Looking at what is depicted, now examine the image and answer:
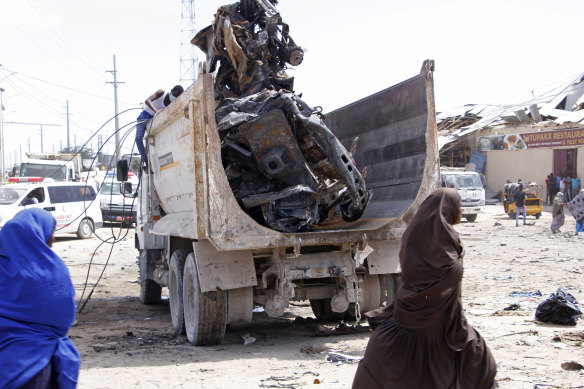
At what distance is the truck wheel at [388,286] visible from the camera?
6.61 metres

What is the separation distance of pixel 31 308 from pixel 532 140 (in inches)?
1288

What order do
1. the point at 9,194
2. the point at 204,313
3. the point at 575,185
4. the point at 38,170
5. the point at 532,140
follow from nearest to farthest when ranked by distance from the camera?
the point at 204,313 → the point at 9,194 → the point at 575,185 → the point at 38,170 → the point at 532,140

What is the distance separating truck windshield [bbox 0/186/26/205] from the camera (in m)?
18.0

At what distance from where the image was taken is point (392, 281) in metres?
6.62

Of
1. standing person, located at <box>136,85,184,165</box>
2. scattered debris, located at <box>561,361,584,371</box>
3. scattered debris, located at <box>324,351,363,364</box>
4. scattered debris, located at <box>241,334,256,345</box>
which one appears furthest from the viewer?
standing person, located at <box>136,85,184,165</box>

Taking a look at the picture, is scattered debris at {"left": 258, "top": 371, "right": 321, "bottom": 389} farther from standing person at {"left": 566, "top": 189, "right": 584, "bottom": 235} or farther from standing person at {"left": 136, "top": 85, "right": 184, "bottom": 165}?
standing person at {"left": 566, "top": 189, "right": 584, "bottom": 235}

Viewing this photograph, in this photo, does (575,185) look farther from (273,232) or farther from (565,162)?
(273,232)

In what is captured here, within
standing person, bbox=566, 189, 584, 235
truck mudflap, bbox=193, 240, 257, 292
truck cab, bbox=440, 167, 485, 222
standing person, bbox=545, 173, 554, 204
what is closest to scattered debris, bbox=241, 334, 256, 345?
truck mudflap, bbox=193, 240, 257, 292

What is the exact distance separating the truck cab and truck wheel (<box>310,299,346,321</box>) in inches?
629

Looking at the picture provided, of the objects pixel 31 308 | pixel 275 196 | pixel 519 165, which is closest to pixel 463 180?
pixel 519 165

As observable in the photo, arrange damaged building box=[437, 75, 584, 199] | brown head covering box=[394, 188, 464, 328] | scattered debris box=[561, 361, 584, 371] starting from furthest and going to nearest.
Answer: damaged building box=[437, 75, 584, 199] < scattered debris box=[561, 361, 584, 371] < brown head covering box=[394, 188, 464, 328]

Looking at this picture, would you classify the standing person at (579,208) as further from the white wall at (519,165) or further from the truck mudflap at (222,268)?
the white wall at (519,165)

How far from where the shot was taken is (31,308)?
2.71 meters

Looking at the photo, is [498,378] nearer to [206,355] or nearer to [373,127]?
[206,355]
